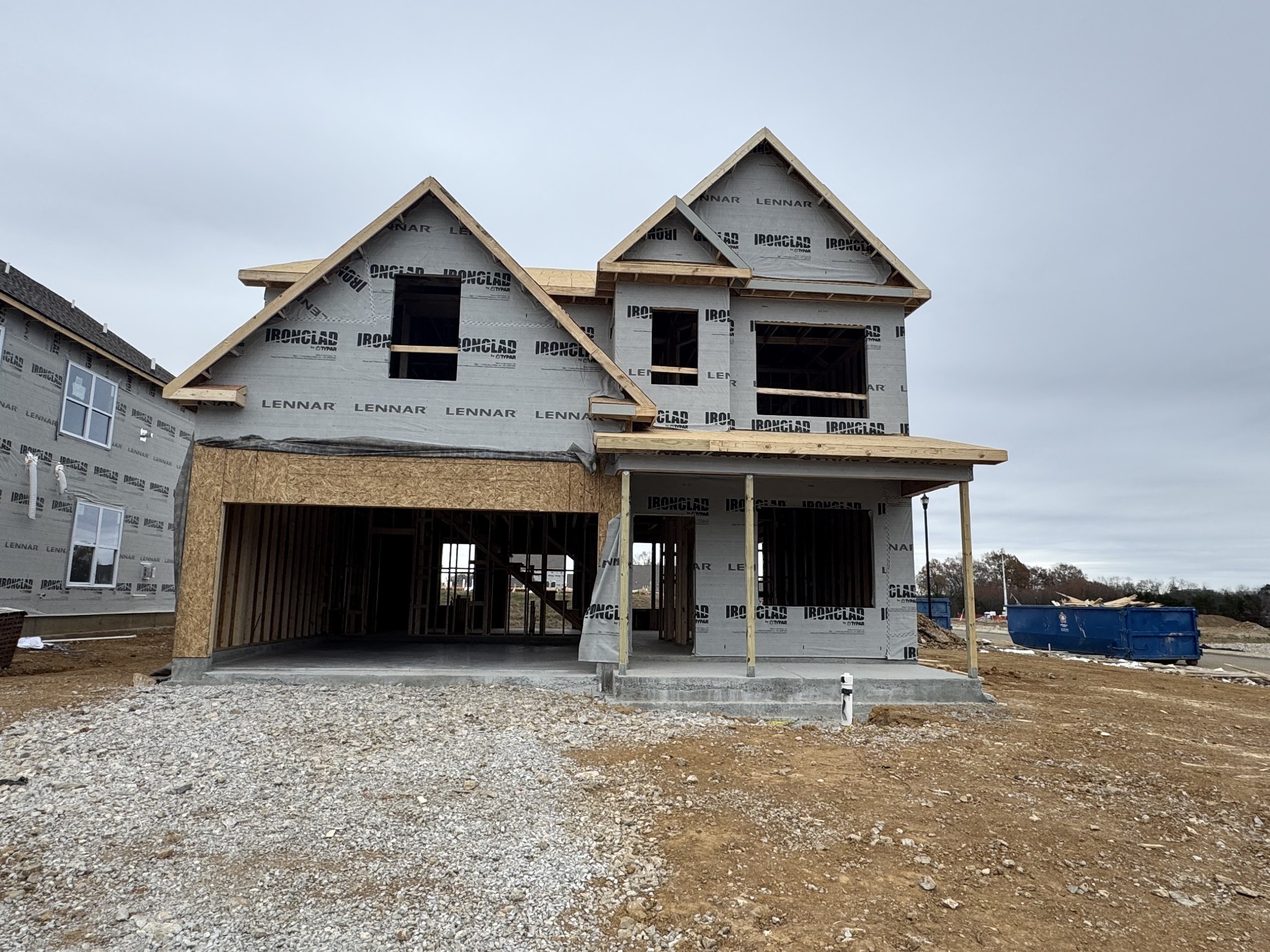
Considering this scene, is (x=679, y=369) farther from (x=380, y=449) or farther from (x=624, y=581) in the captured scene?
(x=380, y=449)

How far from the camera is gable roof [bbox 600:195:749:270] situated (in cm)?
1267

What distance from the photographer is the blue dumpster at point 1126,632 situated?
2114 cm

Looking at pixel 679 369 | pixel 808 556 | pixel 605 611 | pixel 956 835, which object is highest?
pixel 679 369

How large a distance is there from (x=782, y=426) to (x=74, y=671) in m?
12.5

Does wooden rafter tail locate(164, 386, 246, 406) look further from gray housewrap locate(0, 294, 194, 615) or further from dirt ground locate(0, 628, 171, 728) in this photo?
dirt ground locate(0, 628, 171, 728)

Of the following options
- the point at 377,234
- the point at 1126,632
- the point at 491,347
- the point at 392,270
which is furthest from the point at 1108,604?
the point at 377,234

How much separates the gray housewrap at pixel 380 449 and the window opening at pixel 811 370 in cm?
393

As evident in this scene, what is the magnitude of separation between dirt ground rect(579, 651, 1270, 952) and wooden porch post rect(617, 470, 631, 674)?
6.74ft

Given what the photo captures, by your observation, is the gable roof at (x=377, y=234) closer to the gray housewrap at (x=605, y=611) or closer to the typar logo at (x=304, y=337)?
the typar logo at (x=304, y=337)

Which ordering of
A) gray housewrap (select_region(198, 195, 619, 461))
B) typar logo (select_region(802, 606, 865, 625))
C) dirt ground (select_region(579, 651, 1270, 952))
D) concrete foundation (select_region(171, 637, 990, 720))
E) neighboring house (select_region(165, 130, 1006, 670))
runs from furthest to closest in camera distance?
1. typar logo (select_region(802, 606, 865, 625))
2. gray housewrap (select_region(198, 195, 619, 461))
3. neighboring house (select_region(165, 130, 1006, 670))
4. concrete foundation (select_region(171, 637, 990, 720))
5. dirt ground (select_region(579, 651, 1270, 952))

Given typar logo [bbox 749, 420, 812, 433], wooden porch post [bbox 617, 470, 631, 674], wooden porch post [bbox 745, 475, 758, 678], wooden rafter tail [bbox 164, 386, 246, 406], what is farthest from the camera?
typar logo [bbox 749, 420, 812, 433]

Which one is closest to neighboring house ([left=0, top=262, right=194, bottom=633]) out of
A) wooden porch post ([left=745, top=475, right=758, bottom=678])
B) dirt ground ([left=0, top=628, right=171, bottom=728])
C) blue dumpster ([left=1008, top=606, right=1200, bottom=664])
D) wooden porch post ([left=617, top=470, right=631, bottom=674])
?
dirt ground ([left=0, top=628, right=171, bottom=728])

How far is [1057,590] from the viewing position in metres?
56.2

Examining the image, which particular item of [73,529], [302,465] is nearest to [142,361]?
[73,529]
